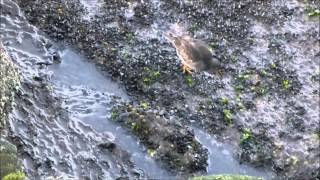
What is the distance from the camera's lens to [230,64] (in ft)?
45.6

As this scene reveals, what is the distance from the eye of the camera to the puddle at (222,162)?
1152 cm

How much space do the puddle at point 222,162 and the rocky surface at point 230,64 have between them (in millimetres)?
208

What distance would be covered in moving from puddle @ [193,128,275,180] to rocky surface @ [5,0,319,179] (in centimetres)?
21

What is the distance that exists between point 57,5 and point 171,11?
128 inches

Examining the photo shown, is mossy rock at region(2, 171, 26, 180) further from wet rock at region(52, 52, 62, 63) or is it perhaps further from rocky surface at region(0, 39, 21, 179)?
wet rock at region(52, 52, 62, 63)

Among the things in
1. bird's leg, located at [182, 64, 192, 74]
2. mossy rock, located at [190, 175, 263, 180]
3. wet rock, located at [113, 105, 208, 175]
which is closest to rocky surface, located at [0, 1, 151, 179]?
wet rock, located at [113, 105, 208, 175]

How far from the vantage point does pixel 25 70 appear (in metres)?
13.1

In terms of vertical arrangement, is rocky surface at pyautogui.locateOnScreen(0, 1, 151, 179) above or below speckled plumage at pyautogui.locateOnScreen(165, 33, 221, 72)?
below

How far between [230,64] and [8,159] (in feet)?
21.9

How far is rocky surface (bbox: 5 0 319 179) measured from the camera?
40.1 ft

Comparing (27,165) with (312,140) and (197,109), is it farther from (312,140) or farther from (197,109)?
(312,140)

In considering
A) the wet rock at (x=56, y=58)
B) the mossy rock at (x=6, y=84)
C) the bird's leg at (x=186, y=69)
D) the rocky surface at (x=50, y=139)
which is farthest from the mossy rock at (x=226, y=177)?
the wet rock at (x=56, y=58)

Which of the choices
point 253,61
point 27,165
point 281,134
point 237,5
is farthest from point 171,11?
point 27,165

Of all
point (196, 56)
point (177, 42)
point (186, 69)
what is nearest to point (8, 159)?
point (186, 69)
